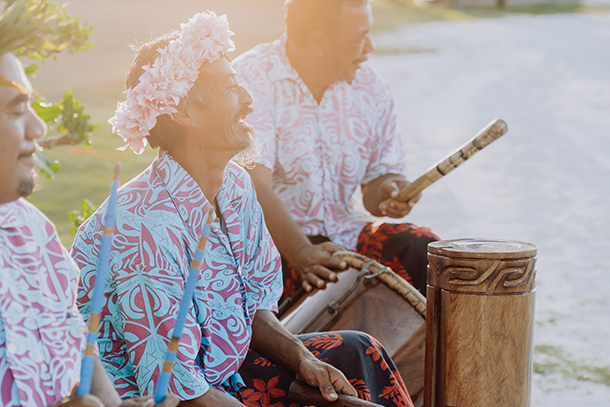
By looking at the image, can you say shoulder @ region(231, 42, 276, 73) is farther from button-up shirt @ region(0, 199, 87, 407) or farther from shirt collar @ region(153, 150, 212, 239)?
button-up shirt @ region(0, 199, 87, 407)

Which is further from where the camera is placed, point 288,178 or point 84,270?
point 288,178

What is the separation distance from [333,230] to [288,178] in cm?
33

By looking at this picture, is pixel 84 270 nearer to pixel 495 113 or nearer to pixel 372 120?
pixel 372 120

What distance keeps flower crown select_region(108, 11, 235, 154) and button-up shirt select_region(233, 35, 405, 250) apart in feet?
4.27

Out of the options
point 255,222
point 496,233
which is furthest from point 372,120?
point 496,233

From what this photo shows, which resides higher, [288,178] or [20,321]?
[20,321]

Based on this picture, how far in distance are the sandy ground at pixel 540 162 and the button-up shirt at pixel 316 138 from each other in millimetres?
1302

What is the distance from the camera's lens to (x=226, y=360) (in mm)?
2100

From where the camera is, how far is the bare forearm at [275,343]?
7.26 ft

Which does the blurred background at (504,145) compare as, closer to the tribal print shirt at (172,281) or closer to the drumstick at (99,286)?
the tribal print shirt at (172,281)

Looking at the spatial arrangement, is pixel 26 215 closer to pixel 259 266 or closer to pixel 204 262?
pixel 204 262

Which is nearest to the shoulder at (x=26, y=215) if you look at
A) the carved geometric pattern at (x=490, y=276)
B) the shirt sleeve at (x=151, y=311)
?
the shirt sleeve at (x=151, y=311)

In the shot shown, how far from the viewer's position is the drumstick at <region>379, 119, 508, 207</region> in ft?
9.23

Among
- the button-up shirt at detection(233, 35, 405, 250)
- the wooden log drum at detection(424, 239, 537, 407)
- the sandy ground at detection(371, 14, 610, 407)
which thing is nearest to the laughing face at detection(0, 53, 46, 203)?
the wooden log drum at detection(424, 239, 537, 407)
